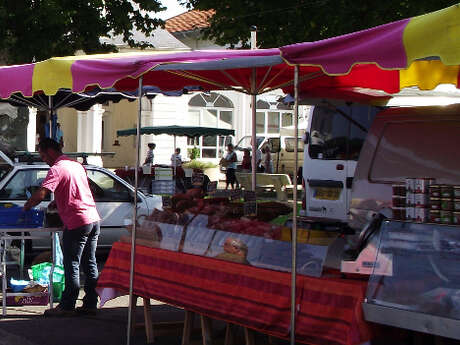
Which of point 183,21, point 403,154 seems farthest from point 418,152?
point 183,21

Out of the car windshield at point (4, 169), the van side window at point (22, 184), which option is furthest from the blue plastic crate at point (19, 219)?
the car windshield at point (4, 169)

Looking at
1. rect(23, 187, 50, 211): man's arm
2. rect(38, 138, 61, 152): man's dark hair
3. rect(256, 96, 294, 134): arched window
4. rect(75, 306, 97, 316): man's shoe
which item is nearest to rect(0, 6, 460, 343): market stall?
rect(38, 138, 61, 152): man's dark hair

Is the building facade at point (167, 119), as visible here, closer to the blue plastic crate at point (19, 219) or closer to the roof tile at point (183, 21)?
the roof tile at point (183, 21)

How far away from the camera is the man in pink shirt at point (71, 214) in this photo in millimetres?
8289

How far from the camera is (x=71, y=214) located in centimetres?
832

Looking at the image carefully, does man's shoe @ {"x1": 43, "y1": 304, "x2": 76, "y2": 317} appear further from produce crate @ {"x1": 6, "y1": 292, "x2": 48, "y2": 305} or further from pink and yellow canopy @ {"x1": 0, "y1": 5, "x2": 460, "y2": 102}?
pink and yellow canopy @ {"x1": 0, "y1": 5, "x2": 460, "y2": 102}

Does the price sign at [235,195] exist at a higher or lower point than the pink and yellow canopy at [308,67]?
lower

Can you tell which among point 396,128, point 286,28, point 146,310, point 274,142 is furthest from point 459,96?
point 274,142

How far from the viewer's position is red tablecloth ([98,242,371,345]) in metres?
5.30

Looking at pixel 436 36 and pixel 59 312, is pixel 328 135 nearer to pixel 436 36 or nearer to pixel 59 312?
pixel 59 312

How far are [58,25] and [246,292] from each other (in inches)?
625

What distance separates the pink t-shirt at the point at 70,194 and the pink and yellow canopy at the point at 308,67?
89 centimetres

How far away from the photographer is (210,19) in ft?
60.6

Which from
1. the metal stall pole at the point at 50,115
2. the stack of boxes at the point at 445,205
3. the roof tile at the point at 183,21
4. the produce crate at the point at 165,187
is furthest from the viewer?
the roof tile at the point at 183,21
